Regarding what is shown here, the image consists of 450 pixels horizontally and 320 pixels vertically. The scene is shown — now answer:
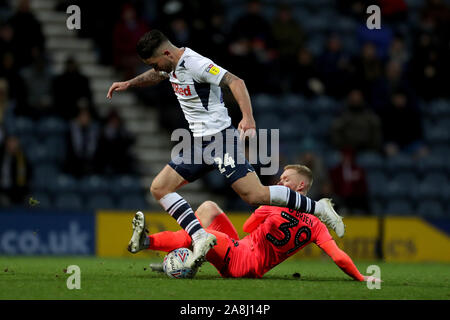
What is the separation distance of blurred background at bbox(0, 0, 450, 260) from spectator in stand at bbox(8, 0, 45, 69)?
2 cm

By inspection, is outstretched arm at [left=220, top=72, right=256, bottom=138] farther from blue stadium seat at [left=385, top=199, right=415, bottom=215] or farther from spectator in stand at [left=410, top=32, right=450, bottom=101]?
spectator in stand at [left=410, top=32, right=450, bottom=101]

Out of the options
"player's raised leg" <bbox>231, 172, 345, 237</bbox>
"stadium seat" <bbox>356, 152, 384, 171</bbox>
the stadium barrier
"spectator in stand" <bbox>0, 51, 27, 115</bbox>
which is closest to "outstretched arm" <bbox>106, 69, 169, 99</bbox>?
"player's raised leg" <bbox>231, 172, 345, 237</bbox>

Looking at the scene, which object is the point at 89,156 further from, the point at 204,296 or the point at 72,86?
the point at 204,296

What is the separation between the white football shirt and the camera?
6.68m

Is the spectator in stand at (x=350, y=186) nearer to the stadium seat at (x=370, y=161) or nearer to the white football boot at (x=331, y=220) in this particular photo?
the stadium seat at (x=370, y=161)

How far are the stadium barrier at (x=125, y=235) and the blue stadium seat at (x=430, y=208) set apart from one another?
3.35 ft

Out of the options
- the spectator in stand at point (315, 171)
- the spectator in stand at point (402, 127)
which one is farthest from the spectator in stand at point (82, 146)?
the spectator in stand at point (402, 127)

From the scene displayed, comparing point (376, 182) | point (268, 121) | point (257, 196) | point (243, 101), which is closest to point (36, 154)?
point (268, 121)

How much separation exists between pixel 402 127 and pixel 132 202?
488cm

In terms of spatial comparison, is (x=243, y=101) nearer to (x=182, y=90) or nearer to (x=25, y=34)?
(x=182, y=90)

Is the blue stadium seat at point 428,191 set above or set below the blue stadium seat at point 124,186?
below

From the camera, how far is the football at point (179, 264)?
6496 millimetres

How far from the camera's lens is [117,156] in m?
12.4

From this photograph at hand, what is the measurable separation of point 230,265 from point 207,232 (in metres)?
0.45
